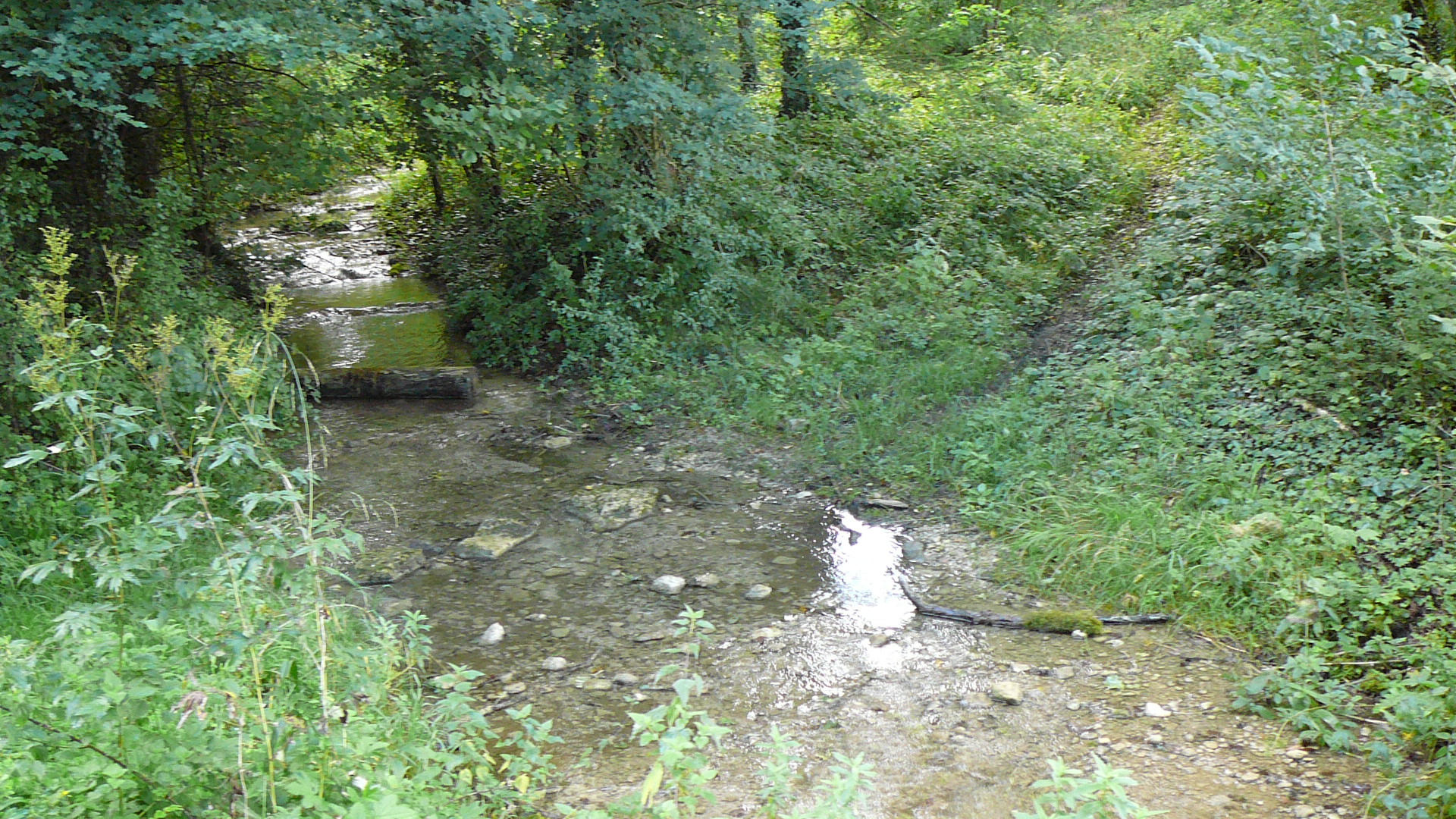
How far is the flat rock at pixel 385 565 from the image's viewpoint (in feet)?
17.6

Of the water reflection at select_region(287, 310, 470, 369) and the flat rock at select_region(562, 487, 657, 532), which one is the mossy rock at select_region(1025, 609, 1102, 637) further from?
the water reflection at select_region(287, 310, 470, 369)

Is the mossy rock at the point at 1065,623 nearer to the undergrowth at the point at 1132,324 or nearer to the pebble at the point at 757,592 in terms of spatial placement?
the undergrowth at the point at 1132,324

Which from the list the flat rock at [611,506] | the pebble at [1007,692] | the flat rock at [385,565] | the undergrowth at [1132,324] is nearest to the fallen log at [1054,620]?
the undergrowth at [1132,324]

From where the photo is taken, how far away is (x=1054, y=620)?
4.68 meters

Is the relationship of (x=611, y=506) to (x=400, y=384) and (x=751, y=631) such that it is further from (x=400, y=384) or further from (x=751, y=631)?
(x=400, y=384)

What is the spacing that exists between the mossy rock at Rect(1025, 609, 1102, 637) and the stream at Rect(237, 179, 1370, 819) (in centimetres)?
6

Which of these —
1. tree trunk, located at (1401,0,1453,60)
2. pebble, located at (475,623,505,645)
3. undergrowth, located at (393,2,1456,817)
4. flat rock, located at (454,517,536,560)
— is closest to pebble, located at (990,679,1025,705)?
undergrowth, located at (393,2,1456,817)

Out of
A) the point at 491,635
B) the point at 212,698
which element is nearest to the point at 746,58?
the point at 491,635

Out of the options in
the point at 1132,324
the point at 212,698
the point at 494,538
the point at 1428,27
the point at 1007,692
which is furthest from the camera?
the point at 1428,27

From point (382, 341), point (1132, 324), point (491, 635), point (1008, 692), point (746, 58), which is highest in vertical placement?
point (746, 58)

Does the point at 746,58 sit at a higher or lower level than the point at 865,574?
higher

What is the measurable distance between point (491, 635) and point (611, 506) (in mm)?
1679

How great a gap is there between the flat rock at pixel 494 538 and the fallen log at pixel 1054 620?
8.27 feet

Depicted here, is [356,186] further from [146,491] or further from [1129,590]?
[1129,590]
